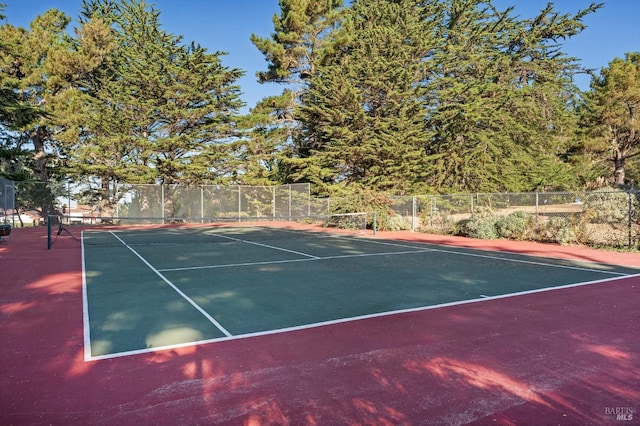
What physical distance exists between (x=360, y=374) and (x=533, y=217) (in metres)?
15.7

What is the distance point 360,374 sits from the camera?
4129mm

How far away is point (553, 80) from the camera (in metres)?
37.6

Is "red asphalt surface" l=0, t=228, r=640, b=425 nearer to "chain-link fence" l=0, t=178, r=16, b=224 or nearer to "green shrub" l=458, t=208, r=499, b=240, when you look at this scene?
"green shrub" l=458, t=208, r=499, b=240

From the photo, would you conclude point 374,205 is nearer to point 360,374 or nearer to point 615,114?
point 360,374

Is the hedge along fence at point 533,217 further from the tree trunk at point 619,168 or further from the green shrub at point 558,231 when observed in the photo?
the tree trunk at point 619,168

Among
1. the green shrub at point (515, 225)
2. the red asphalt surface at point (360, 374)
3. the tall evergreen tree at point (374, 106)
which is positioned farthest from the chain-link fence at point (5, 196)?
the green shrub at point (515, 225)

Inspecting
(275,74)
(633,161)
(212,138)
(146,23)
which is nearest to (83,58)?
(146,23)

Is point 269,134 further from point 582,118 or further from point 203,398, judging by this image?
point 203,398

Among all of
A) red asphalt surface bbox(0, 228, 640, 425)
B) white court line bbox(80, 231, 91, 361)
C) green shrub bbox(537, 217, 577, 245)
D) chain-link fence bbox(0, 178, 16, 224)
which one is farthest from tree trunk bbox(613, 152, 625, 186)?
chain-link fence bbox(0, 178, 16, 224)

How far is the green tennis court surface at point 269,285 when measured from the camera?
18.6ft

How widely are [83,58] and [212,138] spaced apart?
36.6 ft
